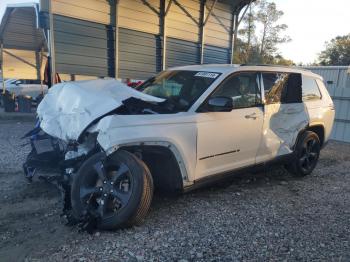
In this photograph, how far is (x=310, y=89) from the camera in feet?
18.7

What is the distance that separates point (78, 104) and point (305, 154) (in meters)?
3.90

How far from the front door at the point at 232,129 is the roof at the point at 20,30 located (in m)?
8.69

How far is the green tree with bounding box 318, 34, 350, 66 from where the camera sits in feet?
153

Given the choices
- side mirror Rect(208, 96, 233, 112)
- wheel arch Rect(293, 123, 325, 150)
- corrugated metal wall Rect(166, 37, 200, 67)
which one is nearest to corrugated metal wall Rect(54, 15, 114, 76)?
corrugated metal wall Rect(166, 37, 200, 67)

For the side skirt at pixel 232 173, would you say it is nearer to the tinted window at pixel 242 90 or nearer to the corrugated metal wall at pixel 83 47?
the tinted window at pixel 242 90

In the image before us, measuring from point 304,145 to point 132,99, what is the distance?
10.5ft

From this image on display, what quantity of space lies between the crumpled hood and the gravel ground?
0.97 meters

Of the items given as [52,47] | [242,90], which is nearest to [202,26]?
[52,47]

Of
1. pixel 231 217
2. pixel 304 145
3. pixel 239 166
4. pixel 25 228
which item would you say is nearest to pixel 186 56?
pixel 304 145

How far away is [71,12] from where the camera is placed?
709 centimetres

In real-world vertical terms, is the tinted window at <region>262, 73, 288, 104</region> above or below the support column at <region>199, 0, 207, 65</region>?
below

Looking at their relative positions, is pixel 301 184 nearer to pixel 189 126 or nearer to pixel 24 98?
pixel 189 126

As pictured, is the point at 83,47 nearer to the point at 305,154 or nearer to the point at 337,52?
the point at 305,154

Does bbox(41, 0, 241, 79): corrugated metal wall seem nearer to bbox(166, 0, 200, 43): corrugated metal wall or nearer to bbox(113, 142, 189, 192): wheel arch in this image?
bbox(166, 0, 200, 43): corrugated metal wall
